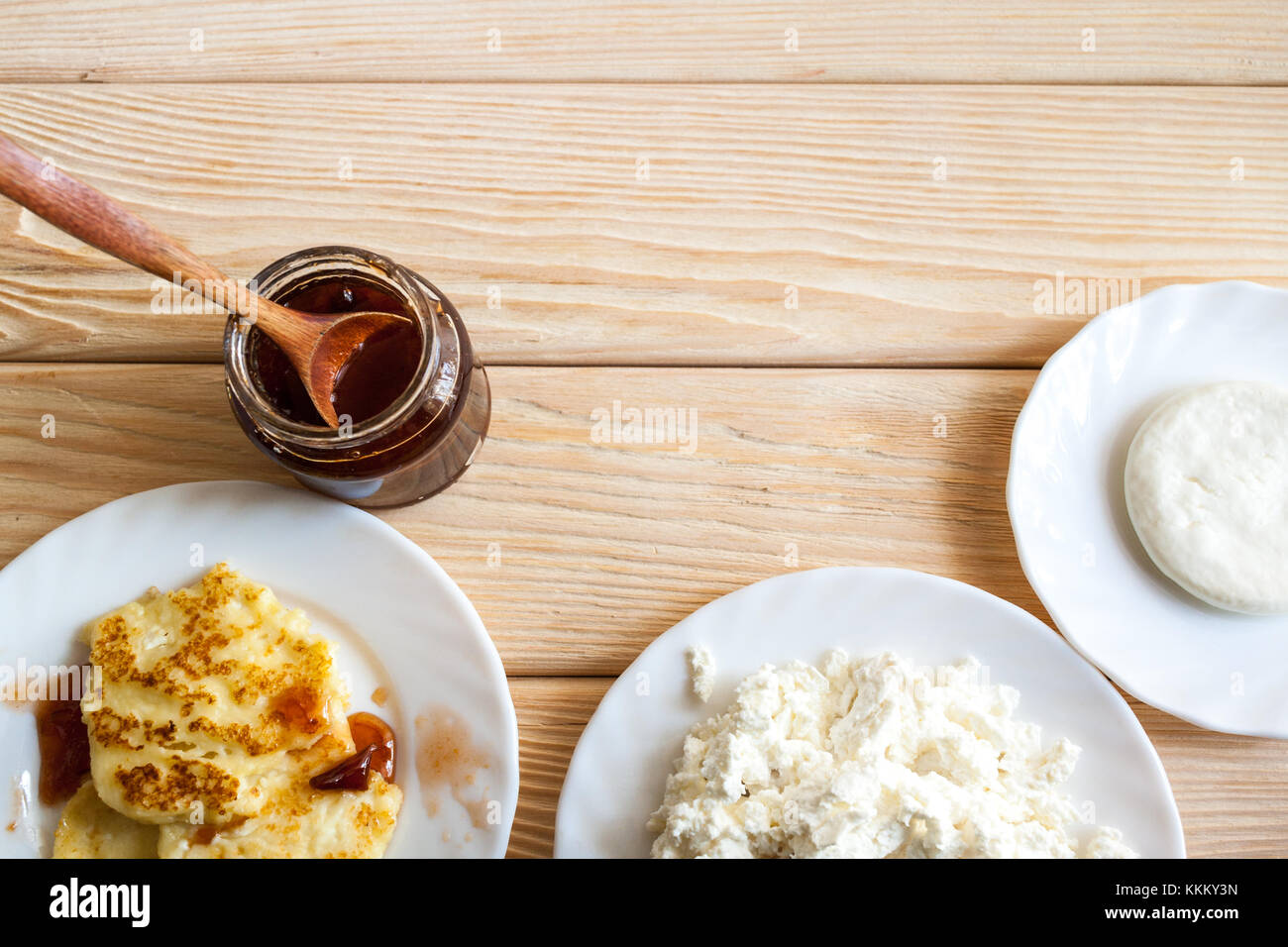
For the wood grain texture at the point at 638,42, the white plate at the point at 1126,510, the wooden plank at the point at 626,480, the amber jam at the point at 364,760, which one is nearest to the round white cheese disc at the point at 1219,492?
the white plate at the point at 1126,510

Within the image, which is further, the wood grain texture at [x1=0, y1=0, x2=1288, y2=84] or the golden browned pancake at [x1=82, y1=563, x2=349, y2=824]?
the wood grain texture at [x1=0, y1=0, x2=1288, y2=84]

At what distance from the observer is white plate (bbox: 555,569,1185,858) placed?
0.84 metres

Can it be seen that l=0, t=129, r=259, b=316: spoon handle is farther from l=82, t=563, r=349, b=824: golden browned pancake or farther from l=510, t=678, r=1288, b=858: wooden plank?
l=510, t=678, r=1288, b=858: wooden plank

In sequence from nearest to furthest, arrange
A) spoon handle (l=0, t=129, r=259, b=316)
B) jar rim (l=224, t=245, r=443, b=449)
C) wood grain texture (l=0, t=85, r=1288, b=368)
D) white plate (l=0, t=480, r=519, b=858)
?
spoon handle (l=0, t=129, r=259, b=316) → jar rim (l=224, t=245, r=443, b=449) → white plate (l=0, t=480, r=519, b=858) → wood grain texture (l=0, t=85, r=1288, b=368)

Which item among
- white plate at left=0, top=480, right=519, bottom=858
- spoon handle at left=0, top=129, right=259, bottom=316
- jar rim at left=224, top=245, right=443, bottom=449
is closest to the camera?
spoon handle at left=0, top=129, right=259, bottom=316

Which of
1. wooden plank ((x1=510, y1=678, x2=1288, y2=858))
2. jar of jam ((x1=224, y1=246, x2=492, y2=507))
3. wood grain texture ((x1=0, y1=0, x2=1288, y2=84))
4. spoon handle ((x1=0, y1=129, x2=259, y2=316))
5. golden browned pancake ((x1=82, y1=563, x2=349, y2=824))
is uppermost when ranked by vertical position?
wood grain texture ((x1=0, y1=0, x2=1288, y2=84))

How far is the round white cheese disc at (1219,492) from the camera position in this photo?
2.83 feet

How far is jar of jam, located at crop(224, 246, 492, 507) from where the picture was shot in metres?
0.74

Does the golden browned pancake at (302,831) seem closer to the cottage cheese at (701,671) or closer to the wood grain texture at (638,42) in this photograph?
the cottage cheese at (701,671)

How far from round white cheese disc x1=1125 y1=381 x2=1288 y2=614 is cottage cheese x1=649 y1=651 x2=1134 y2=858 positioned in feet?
0.72

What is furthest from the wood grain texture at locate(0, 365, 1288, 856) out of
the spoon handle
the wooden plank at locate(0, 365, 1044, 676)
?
the spoon handle

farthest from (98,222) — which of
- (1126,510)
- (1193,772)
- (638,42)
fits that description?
(1193,772)

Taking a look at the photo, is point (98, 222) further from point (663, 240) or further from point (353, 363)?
point (663, 240)

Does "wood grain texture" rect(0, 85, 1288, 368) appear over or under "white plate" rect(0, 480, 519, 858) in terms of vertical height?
over
